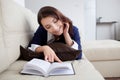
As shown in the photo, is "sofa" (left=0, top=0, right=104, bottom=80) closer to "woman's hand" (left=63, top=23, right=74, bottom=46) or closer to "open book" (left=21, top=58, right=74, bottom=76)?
"open book" (left=21, top=58, right=74, bottom=76)

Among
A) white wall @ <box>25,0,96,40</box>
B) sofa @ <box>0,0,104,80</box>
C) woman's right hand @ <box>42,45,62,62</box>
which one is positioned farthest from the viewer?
white wall @ <box>25,0,96,40</box>

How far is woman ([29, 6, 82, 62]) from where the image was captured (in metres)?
1.28

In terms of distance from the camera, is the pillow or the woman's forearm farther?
the woman's forearm

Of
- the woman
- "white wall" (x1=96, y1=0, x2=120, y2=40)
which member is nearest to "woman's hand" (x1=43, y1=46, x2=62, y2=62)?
the woman

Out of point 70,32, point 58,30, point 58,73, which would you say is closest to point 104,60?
point 70,32

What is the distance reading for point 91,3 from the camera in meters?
5.08

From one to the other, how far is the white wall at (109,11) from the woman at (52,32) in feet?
13.9

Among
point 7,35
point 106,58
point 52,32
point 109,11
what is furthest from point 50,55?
point 109,11

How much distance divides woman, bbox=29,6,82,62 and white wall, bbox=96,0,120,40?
4237 mm

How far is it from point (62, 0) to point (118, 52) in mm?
2666

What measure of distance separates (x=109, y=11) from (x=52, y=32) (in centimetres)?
455

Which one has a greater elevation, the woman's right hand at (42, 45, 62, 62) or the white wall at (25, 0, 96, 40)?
the white wall at (25, 0, 96, 40)

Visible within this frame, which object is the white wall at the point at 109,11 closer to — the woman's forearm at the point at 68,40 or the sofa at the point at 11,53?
the woman's forearm at the point at 68,40

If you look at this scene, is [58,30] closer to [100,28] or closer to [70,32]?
[70,32]
